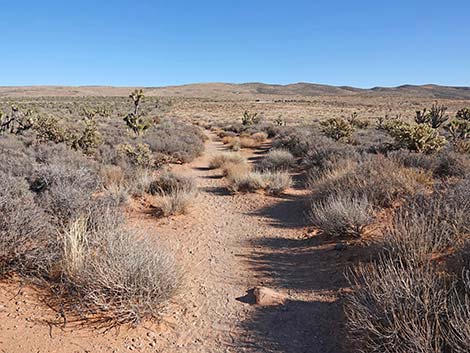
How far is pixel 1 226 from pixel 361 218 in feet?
17.8

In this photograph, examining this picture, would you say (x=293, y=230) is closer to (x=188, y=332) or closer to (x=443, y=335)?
(x=188, y=332)

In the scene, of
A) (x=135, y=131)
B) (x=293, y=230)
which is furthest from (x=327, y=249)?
(x=135, y=131)

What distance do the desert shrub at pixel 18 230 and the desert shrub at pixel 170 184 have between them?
449 centimetres

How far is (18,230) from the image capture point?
14.7 feet

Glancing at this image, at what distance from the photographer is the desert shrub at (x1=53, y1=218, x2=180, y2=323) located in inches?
149

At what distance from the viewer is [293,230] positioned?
7.39 metres

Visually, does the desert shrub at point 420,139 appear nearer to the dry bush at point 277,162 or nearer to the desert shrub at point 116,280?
the dry bush at point 277,162

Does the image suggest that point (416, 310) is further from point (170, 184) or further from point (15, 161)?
point (15, 161)

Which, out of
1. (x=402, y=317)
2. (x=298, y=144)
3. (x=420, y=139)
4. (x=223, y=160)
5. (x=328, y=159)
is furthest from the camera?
(x=298, y=144)

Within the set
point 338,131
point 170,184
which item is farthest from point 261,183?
point 338,131

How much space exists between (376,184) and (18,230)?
6.68 meters

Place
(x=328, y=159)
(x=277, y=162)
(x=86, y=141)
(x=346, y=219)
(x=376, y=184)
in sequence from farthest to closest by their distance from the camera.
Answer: (x=86, y=141)
(x=277, y=162)
(x=328, y=159)
(x=376, y=184)
(x=346, y=219)

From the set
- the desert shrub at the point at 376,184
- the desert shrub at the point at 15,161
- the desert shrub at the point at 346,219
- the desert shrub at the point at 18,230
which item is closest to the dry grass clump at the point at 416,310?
the desert shrub at the point at 346,219

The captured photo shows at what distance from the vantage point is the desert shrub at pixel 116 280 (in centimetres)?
377
